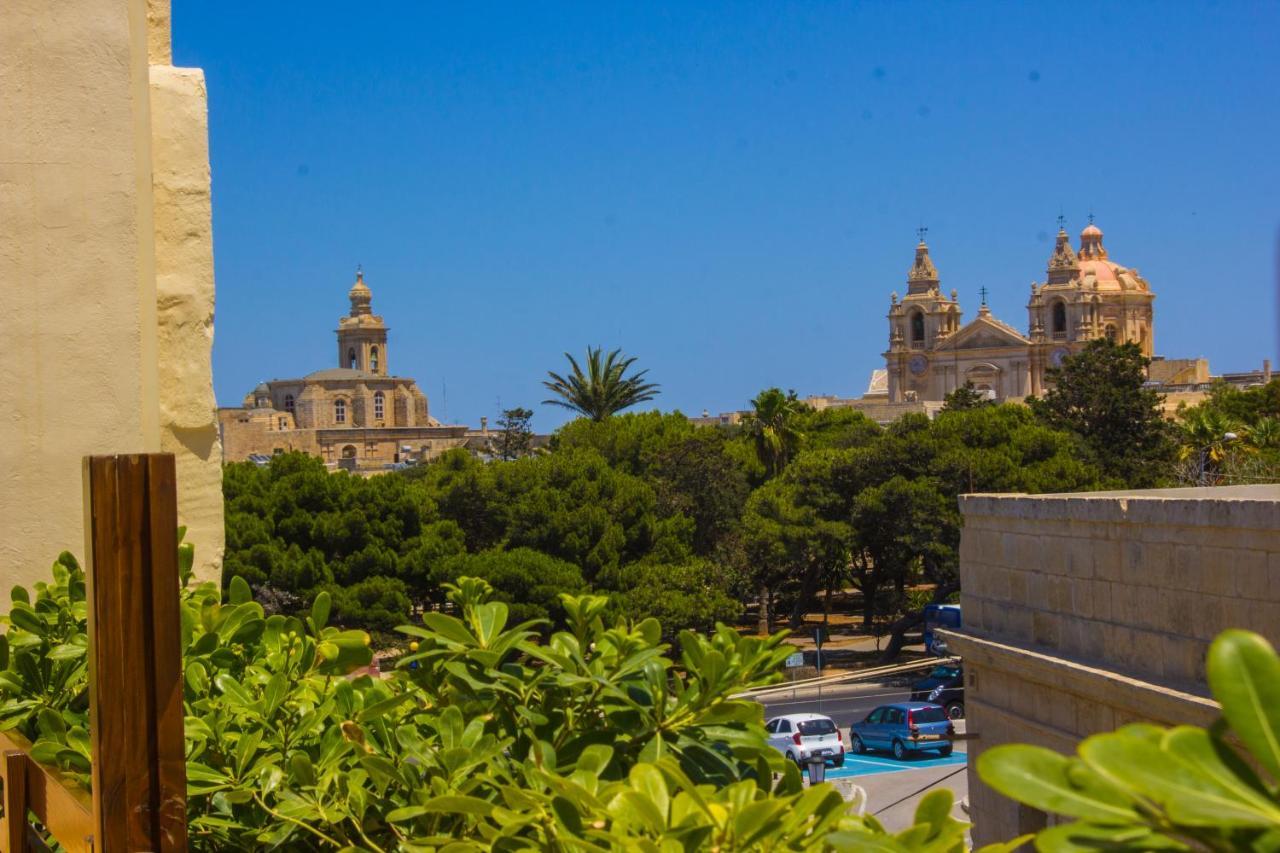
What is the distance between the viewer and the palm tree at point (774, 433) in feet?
157

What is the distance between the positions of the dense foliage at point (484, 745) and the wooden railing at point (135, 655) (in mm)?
256

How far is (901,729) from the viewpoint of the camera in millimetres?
22312

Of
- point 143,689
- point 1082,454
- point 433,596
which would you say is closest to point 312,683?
point 143,689

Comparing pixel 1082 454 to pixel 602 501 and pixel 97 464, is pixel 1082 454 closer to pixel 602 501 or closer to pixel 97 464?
pixel 602 501

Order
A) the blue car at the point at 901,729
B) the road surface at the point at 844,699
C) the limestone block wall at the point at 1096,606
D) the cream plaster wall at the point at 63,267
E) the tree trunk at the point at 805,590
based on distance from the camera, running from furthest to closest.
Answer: the tree trunk at the point at 805,590 → the road surface at the point at 844,699 → the blue car at the point at 901,729 → the limestone block wall at the point at 1096,606 → the cream plaster wall at the point at 63,267

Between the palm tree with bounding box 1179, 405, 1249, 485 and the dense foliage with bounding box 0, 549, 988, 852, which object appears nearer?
the dense foliage with bounding box 0, 549, 988, 852

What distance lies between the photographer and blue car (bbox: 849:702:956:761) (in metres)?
22.1

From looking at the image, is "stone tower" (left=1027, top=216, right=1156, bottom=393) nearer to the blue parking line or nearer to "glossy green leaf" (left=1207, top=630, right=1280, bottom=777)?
the blue parking line

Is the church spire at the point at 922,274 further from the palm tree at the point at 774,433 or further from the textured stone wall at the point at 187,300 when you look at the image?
the textured stone wall at the point at 187,300

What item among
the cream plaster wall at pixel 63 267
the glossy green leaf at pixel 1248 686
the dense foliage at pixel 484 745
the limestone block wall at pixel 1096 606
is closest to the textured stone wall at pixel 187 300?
the cream plaster wall at pixel 63 267

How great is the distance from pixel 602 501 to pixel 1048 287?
69971 millimetres

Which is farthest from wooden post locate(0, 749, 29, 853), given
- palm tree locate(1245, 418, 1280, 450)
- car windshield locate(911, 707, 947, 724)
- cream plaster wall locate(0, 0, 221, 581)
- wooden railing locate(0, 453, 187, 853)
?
palm tree locate(1245, 418, 1280, 450)

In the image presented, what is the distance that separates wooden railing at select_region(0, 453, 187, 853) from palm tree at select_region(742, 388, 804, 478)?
4583 cm

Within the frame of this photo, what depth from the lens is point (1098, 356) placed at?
4838 centimetres
